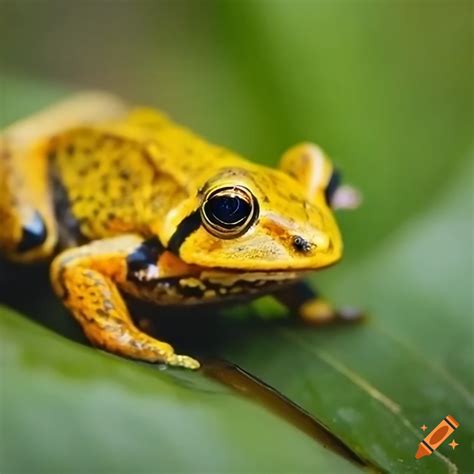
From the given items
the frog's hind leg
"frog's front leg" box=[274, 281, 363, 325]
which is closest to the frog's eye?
"frog's front leg" box=[274, 281, 363, 325]

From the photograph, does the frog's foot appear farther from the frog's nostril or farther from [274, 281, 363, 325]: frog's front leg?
the frog's nostril

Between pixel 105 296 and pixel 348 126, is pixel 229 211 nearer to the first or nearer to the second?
pixel 105 296

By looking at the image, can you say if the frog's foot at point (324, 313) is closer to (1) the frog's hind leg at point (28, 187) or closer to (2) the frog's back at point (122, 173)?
(2) the frog's back at point (122, 173)

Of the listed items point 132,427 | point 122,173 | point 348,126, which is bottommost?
point 132,427

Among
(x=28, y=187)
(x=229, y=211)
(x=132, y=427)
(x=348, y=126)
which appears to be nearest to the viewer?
(x=132, y=427)

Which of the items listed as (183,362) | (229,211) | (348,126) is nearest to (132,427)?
(183,362)

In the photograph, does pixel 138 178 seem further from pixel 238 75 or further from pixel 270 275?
pixel 238 75
